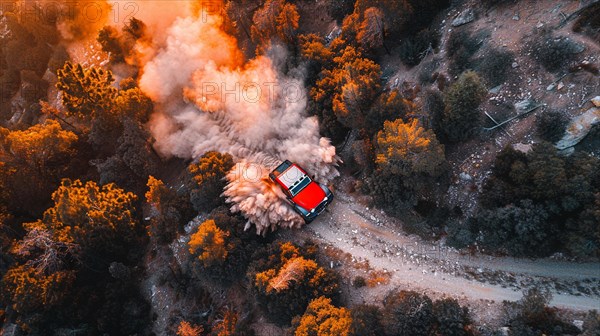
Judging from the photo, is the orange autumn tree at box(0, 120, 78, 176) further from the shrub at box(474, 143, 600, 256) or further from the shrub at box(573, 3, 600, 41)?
the shrub at box(573, 3, 600, 41)

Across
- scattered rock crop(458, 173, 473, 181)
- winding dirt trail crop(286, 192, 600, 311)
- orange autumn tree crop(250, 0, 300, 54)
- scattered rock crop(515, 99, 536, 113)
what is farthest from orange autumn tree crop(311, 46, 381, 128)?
scattered rock crop(515, 99, 536, 113)

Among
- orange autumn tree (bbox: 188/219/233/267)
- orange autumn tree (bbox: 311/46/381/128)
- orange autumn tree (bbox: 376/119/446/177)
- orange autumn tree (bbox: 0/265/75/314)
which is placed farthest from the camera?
orange autumn tree (bbox: 0/265/75/314)

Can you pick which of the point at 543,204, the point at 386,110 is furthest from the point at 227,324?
the point at 543,204

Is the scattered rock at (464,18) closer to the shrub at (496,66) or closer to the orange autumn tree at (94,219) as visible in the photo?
the shrub at (496,66)

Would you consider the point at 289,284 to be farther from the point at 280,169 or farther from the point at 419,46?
the point at 419,46

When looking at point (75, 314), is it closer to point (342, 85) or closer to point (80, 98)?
point (80, 98)

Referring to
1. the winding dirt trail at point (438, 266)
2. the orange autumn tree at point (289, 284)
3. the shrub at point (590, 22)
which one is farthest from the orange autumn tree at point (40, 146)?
Answer: the shrub at point (590, 22)
